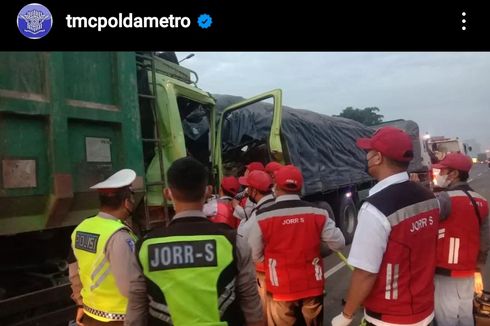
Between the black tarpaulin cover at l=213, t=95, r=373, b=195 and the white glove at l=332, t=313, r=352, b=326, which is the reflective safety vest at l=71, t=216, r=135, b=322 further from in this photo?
the black tarpaulin cover at l=213, t=95, r=373, b=195

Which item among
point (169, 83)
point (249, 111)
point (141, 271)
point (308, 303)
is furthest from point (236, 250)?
point (249, 111)

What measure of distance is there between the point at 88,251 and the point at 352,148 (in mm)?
7529

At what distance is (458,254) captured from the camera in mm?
3023

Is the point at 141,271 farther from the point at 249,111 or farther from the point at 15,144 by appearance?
the point at 249,111

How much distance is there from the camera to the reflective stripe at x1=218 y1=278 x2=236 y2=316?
67.3 inches

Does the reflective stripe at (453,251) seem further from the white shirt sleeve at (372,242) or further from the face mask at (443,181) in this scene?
the white shirt sleeve at (372,242)

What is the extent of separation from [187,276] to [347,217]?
7.44 metres

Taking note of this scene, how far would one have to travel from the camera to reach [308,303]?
9.88 ft

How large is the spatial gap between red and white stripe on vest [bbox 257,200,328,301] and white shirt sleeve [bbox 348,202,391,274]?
924 millimetres

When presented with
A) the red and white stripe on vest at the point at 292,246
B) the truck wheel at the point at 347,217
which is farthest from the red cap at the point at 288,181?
the truck wheel at the point at 347,217

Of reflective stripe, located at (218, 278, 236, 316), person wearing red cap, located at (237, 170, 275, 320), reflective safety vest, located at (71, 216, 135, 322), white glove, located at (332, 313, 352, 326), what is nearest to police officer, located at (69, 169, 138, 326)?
reflective safety vest, located at (71, 216, 135, 322)

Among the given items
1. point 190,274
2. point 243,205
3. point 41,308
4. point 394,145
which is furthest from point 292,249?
point 243,205

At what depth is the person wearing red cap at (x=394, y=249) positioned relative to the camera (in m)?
2.00

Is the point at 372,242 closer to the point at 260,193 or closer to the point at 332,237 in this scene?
the point at 332,237
